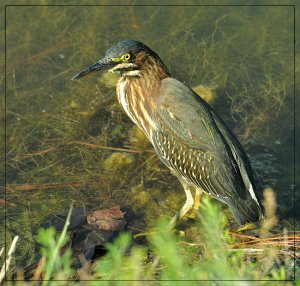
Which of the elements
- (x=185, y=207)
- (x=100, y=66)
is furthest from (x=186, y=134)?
(x=100, y=66)

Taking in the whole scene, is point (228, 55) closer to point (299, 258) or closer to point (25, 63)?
point (25, 63)

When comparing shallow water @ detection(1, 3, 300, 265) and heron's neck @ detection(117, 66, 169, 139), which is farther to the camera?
shallow water @ detection(1, 3, 300, 265)

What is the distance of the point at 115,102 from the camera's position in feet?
20.1

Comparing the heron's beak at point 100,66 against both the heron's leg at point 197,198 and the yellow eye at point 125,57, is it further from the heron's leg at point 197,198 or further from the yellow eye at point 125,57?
the heron's leg at point 197,198

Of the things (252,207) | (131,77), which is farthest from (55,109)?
(252,207)

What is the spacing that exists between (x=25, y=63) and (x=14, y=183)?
1854 mm

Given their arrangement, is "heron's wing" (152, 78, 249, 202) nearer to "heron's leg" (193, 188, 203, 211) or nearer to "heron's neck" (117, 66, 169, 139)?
"heron's neck" (117, 66, 169, 139)

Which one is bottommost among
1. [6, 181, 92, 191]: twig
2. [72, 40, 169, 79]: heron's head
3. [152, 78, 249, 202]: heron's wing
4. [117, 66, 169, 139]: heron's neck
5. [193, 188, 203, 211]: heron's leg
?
[193, 188, 203, 211]: heron's leg

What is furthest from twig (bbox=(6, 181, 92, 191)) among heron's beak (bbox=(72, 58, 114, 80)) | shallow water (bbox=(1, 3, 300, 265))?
heron's beak (bbox=(72, 58, 114, 80))

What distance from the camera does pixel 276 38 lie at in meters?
7.25

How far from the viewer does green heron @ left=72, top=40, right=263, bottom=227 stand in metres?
4.36

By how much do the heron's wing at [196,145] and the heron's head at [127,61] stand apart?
0.27m

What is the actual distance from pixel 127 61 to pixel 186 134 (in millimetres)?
663

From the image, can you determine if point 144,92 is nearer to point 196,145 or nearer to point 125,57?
point 125,57
